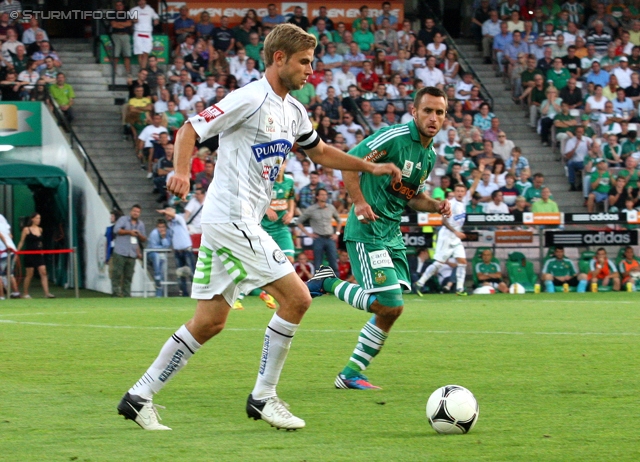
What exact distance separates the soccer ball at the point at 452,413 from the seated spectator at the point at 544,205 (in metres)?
16.8

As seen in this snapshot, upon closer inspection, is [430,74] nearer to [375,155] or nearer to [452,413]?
[375,155]

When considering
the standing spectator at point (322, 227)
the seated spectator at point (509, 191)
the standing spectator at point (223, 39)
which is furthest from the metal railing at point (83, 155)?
the seated spectator at point (509, 191)

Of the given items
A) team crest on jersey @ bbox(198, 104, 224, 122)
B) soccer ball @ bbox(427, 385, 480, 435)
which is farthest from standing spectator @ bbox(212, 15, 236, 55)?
soccer ball @ bbox(427, 385, 480, 435)

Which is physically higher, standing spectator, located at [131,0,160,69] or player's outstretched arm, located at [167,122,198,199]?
standing spectator, located at [131,0,160,69]

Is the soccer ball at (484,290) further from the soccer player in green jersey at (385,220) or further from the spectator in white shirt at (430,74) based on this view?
the soccer player in green jersey at (385,220)

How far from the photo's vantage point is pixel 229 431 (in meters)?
6.09

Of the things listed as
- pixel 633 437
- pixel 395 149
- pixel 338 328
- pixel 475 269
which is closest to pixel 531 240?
pixel 475 269

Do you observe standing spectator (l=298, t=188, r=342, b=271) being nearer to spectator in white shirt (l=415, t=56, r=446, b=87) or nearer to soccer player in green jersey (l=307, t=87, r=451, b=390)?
spectator in white shirt (l=415, t=56, r=446, b=87)

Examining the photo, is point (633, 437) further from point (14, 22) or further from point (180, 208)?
point (14, 22)

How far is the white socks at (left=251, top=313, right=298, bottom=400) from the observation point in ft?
20.5

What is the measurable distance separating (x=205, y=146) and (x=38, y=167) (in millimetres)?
3467

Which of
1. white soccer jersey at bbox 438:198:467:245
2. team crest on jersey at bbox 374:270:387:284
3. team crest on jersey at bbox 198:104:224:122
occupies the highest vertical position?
team crest on jersey at bbox 198:104:224:122

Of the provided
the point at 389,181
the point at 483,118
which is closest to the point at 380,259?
the point at 389,181

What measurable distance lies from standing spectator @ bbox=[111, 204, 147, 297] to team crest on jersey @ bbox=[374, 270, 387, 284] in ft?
42.7
